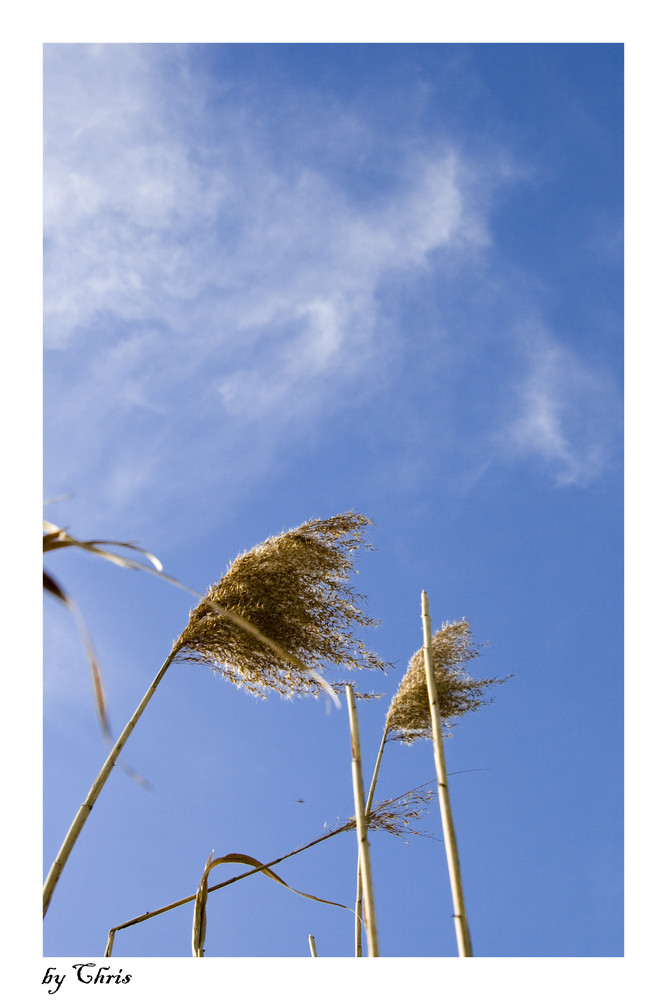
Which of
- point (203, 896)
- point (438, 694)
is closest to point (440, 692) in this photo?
point (438, 694)

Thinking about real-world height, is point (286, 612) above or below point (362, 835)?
above

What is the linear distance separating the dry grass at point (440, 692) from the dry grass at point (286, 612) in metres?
0.17

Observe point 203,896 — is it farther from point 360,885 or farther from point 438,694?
point 438,694

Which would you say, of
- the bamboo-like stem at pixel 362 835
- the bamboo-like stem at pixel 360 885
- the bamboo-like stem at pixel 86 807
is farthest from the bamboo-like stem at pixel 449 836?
the bamboo-like stem at pixel 86 807

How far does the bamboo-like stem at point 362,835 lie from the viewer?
1.62 m

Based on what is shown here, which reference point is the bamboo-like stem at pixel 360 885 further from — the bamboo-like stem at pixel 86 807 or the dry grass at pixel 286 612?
the bamboo-like stem at pixel 86 807

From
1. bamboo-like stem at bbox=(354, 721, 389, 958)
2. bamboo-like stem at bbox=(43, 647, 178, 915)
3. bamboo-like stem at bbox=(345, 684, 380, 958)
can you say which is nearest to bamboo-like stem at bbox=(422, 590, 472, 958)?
bamboo-like stem at bbox=(345, 684, 380, 958)

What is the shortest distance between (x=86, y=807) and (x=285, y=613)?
676 mm

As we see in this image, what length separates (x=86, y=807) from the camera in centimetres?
156

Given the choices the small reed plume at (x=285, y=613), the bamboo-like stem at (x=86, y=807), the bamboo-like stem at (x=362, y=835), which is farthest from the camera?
the small reed plume at (x=285, y=613)

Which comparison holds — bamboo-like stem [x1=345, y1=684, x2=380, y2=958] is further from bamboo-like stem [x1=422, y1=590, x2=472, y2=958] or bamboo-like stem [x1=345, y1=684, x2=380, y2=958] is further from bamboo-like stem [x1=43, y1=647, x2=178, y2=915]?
bamboo-like stem [x1=43, y1=647, x2=178, y2=915]
